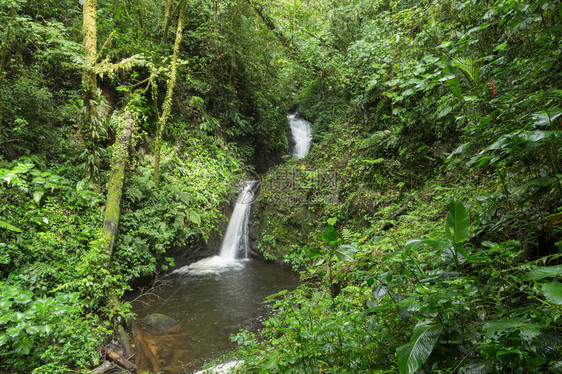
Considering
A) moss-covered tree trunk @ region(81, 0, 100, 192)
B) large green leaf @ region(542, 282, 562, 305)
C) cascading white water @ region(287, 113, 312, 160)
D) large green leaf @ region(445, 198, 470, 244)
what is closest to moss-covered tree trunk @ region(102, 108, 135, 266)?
moss-covered tree trunk @ region(81, 0, 100, 192)

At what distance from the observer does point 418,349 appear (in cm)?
119

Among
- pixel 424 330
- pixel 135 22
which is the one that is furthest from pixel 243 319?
pixel 135 22

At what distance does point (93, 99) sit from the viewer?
5.50 meters

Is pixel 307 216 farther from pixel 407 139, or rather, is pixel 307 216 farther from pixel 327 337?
pixel 327 337

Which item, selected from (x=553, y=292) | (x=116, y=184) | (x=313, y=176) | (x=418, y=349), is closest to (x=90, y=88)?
(x=116, y=184)

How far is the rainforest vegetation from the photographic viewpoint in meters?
1.50

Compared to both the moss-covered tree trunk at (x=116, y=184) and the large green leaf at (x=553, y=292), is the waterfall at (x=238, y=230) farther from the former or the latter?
the large green leaf at (x=553, y=292)

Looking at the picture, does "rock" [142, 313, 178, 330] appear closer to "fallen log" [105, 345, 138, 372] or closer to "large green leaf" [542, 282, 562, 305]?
"fallen log" [105, 345, 138, 372]

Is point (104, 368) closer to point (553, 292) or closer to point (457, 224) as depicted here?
point (457, 224)

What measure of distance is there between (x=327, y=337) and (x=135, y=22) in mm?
10936

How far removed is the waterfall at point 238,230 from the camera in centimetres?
964

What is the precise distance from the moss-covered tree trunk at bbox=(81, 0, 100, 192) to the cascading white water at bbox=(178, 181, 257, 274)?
399cm

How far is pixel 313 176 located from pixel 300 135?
794 centimetres

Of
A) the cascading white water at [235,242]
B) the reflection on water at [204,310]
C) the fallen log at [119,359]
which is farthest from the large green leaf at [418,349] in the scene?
the cascading white water at [235,242]
